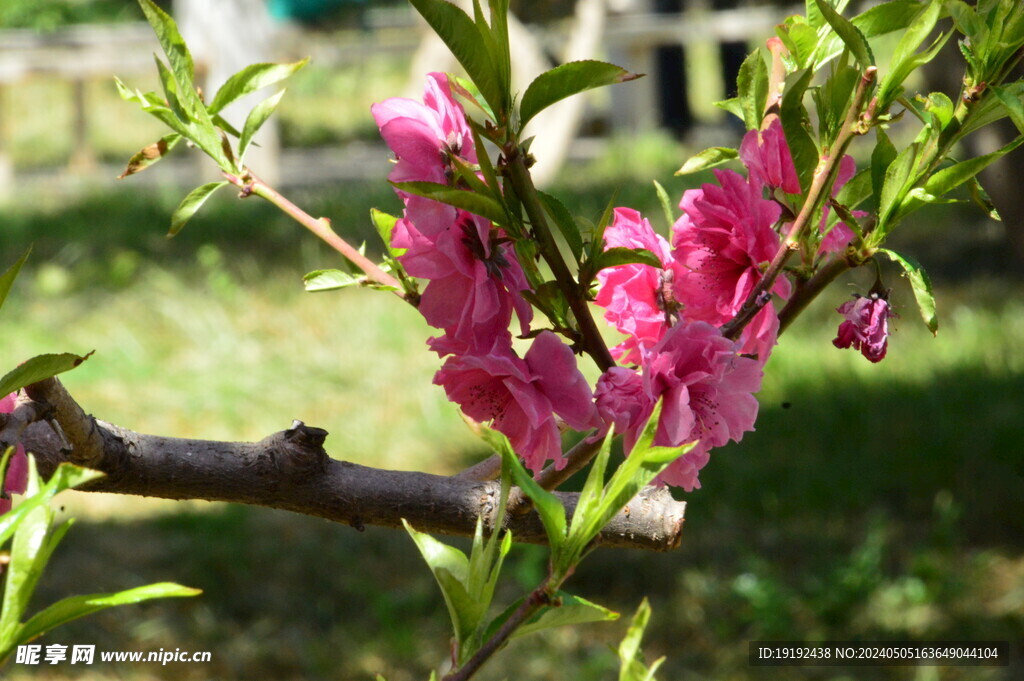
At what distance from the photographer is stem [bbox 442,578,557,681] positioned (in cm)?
37

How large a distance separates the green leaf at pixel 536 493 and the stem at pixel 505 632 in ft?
0.05

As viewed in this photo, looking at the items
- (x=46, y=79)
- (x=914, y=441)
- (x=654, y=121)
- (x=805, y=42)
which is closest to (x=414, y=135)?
(x=805, y=42)

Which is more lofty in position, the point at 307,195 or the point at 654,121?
the point at 307,195

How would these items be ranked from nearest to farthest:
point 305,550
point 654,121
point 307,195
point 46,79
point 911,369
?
point 305,550
point 911,369
point 307,195
point 46,79
point 654,121

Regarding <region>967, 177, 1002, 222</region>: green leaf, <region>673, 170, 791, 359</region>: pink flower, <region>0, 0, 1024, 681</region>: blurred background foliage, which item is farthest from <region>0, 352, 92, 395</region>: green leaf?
<region>0, 0, 1024, 681</region>: blurred background foliage

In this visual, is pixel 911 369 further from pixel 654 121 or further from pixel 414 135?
pixel 654 121

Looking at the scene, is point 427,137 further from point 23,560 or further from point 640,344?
point 23,560

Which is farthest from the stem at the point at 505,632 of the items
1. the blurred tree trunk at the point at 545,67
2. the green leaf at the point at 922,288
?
the blurred tree trunk at the point at 545,67

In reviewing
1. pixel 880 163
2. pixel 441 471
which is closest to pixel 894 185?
pixel 880 163

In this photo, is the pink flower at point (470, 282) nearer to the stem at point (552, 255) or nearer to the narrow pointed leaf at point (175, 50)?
the stem at point (552, 255)

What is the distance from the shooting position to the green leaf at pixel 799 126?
465mm

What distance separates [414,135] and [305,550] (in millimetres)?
1986

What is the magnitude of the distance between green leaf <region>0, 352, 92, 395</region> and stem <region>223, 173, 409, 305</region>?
0.16 meters

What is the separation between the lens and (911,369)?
9.59 feet
